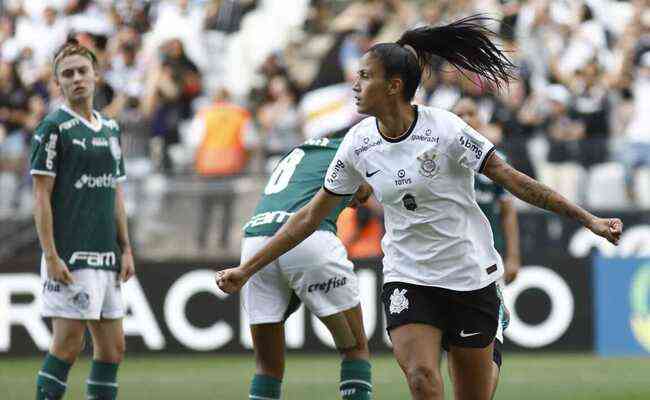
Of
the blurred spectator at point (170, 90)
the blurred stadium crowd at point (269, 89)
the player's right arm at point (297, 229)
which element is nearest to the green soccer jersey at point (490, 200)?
the blurred stadium crowd at point (269, 89)

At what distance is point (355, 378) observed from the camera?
318 inches

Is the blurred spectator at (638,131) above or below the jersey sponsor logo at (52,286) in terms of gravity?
above

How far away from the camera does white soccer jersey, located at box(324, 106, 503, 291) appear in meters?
6.74

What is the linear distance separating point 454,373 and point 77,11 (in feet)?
46.4

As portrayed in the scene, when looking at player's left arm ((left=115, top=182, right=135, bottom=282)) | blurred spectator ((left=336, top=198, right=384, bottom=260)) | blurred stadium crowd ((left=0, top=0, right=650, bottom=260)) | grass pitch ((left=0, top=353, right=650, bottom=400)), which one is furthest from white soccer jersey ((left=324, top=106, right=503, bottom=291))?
blurred spectator ((left=336, top=198, right=384, bottom=260))

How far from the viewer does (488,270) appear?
7000 millimetres

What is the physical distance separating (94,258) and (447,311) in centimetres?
258

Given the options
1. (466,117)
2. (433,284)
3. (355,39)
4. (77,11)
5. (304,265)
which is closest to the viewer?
(433,284)

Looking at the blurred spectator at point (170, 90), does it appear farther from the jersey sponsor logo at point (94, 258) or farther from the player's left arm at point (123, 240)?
the jersey sponsor logo at point (94, 258)

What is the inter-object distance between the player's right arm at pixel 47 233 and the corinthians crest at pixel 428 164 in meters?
2.62

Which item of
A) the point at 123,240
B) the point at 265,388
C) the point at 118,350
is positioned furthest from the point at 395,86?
the point at 118,350

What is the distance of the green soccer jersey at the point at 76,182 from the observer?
8312 millimetres

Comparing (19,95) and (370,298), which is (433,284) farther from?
(19,95)

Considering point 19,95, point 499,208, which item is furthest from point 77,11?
point 499,208
